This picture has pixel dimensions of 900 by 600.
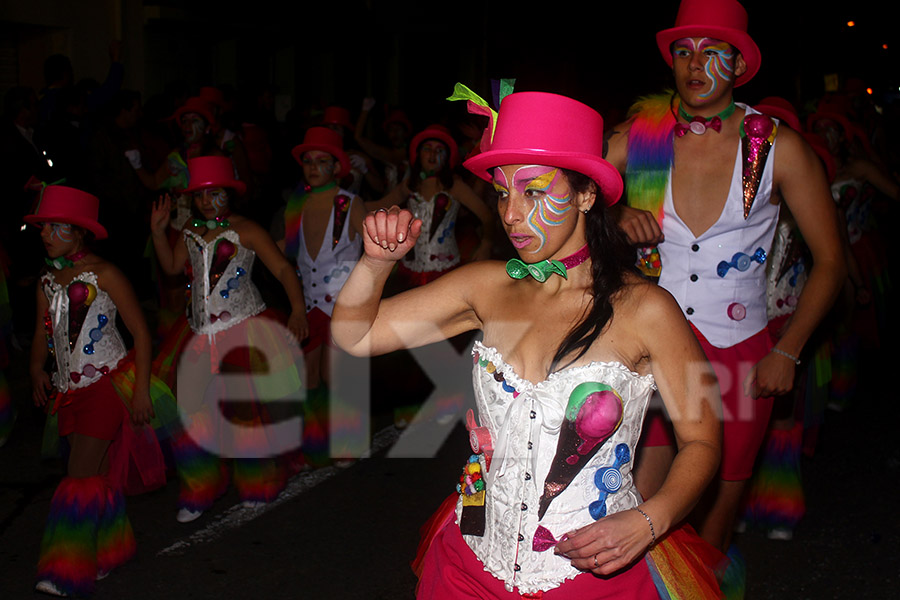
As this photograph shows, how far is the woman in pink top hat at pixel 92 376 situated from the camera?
4840 mm

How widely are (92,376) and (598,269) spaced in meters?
3.23

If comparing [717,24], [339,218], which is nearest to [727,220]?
[717,24]

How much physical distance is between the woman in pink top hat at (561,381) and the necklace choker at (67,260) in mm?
2799

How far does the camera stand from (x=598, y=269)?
2.77 metres

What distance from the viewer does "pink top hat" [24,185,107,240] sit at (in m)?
4.95

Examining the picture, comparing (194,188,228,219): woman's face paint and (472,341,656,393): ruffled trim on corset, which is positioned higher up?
(194,188,228,219): woman's face paint

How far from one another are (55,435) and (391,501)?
197 centimetres

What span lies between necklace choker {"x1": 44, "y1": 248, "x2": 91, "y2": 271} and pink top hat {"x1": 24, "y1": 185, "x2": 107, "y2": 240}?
0.16 meters

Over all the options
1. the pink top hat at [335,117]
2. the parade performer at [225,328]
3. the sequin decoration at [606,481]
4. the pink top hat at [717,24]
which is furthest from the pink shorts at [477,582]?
the pink top hat at [335,117]

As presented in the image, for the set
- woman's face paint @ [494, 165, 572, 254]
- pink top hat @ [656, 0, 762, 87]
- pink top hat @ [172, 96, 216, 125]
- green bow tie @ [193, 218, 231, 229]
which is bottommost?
green bow tie @ [193, 218, 231, 229]

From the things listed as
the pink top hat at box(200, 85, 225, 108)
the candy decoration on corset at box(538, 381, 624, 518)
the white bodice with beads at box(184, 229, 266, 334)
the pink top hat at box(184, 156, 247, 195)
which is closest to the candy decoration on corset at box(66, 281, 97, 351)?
the white bodice with beads at box(184, 229, 266, 334)

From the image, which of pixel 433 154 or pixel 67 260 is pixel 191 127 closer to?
pixel 433 154

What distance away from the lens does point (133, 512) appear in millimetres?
5785

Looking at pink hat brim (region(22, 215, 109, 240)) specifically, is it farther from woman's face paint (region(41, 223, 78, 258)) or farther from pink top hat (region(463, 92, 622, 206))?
pink top hat (region(463, 92, 622, 206))
